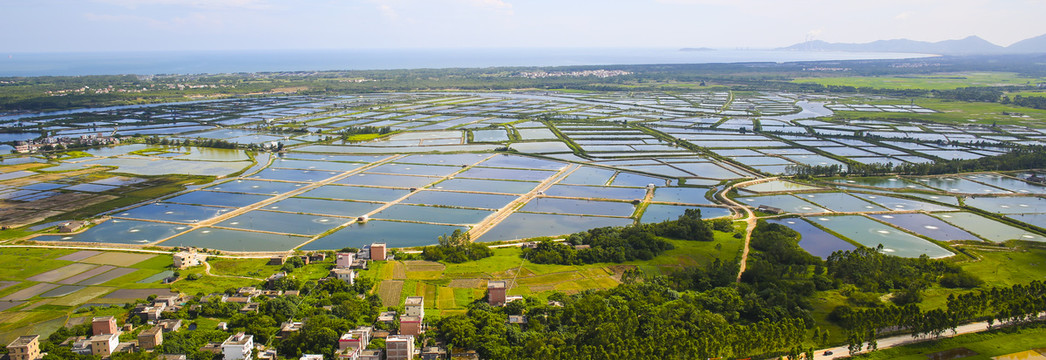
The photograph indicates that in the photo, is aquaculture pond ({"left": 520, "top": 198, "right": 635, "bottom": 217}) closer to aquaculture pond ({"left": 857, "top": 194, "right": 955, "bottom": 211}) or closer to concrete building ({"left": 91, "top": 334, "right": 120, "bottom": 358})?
aquaculture pond ({"left": 857, "top": 194, "right": 955, "bottom": 211})

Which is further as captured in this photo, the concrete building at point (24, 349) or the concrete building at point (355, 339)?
the concrete building at point (355, 339)

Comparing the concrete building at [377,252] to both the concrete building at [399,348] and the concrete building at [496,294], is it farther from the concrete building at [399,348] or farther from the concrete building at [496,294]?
the concrete building at [399,348]

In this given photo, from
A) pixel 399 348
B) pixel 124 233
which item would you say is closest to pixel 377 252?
pixel 399 348

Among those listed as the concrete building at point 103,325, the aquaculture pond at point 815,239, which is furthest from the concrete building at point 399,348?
the aquaculture pond at point 815,239

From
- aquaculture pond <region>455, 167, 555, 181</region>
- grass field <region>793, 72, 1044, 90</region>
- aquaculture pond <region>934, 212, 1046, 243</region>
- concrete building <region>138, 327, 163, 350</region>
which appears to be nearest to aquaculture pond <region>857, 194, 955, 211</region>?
aquaculture pond <region>934, 212, 1046, 243</region>

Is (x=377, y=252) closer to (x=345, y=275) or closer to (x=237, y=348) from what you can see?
(x=345, y=275)

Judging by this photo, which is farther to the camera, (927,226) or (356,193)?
(356,193)

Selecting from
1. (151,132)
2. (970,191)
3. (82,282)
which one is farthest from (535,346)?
(151,132)
